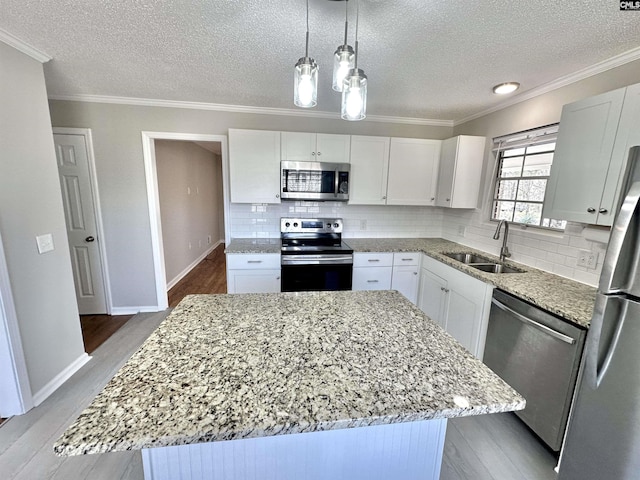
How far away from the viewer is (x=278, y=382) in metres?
0.82

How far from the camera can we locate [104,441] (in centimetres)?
62

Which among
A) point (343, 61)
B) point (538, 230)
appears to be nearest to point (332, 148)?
point (343, 61)

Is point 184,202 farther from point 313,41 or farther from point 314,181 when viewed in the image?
point 313,41

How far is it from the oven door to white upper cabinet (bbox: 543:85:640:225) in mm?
1719

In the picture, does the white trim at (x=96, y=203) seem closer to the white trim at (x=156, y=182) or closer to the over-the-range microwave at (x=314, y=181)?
the white trim at (x=156, y=182)

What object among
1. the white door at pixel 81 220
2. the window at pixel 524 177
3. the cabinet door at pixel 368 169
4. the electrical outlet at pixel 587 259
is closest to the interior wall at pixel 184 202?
the white door at pixel 81 220

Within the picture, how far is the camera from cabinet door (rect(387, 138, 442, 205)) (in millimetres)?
3119

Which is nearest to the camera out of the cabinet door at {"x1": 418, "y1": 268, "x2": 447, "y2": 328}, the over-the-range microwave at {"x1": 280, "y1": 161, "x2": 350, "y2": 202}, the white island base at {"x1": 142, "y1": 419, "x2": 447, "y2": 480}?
the white island base at {"x1": 142, "y1": 419, "x2": 447, "y2": 480}

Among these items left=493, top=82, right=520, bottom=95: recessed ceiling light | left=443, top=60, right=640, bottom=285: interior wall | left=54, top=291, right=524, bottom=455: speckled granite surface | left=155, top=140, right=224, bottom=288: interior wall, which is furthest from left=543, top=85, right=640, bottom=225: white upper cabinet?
left=155, top=140, right=224, bottom=288: interior wall

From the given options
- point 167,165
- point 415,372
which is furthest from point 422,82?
point 167,165

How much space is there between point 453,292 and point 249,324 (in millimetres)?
1972

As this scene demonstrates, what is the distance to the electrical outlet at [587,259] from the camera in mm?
1873

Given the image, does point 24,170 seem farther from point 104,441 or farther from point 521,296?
point 521,296

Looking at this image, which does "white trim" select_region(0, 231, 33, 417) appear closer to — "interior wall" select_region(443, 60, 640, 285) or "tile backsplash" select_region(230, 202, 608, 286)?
"tile backsplash" select_region(230, 202, 608, 286)
